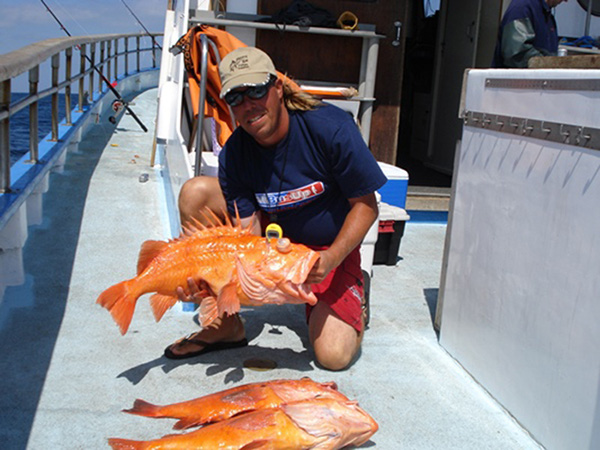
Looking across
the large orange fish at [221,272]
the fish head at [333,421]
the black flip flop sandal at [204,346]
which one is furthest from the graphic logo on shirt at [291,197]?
the fish head at [333,421]

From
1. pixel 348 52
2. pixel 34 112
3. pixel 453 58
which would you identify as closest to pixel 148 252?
pixel 34 112

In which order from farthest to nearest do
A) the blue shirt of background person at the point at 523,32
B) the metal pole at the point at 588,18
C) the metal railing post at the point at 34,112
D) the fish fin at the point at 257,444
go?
the metal pole at the point at 588,18, the blue shirt of background person at the point at 523,32, the metal railing post at the point at 34,112, the fish fin at the point at 257,444

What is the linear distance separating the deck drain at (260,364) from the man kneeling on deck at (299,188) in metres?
0.18

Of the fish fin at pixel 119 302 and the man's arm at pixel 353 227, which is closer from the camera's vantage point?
the fish fin at pixel 119 302

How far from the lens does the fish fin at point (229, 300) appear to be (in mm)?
2643

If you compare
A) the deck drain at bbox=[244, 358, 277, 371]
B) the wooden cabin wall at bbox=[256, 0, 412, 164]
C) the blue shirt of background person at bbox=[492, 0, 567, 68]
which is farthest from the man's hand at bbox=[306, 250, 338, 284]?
the wooden cabin wall at bbox=[256, 0, 412, 164]

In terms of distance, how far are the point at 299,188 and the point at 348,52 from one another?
13.3 ft

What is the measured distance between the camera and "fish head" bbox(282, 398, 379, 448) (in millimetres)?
2316

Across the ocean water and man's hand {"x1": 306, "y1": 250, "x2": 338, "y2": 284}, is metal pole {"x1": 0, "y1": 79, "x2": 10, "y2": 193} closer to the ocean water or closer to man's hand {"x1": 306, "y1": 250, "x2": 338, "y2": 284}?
man's hand {"x1": 306, "y1": 250, "x2": 338, "y2": 284}

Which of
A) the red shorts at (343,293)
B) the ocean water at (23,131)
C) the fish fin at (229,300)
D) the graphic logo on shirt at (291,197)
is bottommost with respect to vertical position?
the ocean water at (23,131)

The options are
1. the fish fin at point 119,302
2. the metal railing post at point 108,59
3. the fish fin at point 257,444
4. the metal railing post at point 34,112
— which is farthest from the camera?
the metal railing post at point 108,59

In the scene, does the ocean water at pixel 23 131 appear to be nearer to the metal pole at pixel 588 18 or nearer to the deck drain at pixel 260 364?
the metal pole at pixel 588 18

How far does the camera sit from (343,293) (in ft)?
10.7

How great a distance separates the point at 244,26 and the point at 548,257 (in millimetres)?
4372
